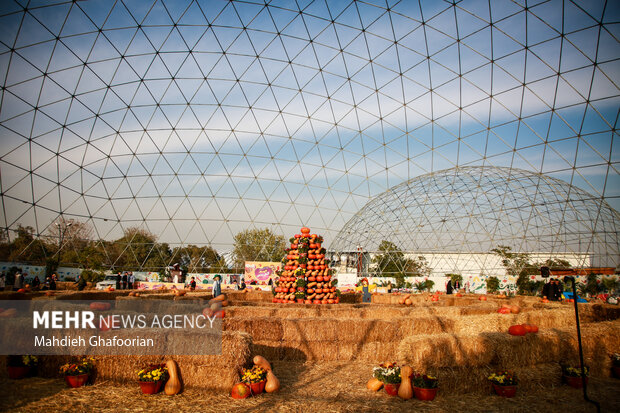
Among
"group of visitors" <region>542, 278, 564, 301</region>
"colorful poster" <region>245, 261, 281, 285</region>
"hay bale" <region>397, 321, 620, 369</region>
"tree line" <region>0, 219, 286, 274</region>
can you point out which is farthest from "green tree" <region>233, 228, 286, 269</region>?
"hay bale" <region>397, 321, 620, 369</region>

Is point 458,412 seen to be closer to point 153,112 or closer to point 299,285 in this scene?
point 299,285

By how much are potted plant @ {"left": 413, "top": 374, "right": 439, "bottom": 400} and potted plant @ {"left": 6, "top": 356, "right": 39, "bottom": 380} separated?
9.59 m

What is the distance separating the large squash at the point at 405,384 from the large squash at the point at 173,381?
16.9 ft

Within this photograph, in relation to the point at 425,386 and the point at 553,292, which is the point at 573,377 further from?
the point at 553,292

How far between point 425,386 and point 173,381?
583 cm

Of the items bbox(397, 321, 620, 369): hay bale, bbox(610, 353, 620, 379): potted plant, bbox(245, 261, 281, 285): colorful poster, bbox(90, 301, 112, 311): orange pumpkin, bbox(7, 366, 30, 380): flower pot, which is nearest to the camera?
bbox(397, 321, 620, 369): hay bale

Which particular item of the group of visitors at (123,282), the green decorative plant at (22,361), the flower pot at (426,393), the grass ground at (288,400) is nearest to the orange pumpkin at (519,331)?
the grass ground at (288,400)

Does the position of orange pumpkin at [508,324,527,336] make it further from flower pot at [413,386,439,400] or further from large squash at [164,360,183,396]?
large squash at [164,360,183,396]

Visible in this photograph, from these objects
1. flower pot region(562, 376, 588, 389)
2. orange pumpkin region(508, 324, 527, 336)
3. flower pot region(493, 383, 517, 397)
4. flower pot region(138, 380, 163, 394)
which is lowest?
flower pot region(562, 376, 588, 389)

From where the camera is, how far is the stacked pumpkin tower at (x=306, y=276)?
22.3 m

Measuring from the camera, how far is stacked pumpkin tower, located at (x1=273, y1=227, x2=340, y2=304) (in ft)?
73.3

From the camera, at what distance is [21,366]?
9.90m

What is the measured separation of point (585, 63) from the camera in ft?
75.0

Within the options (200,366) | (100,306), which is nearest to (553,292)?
(200,366)
